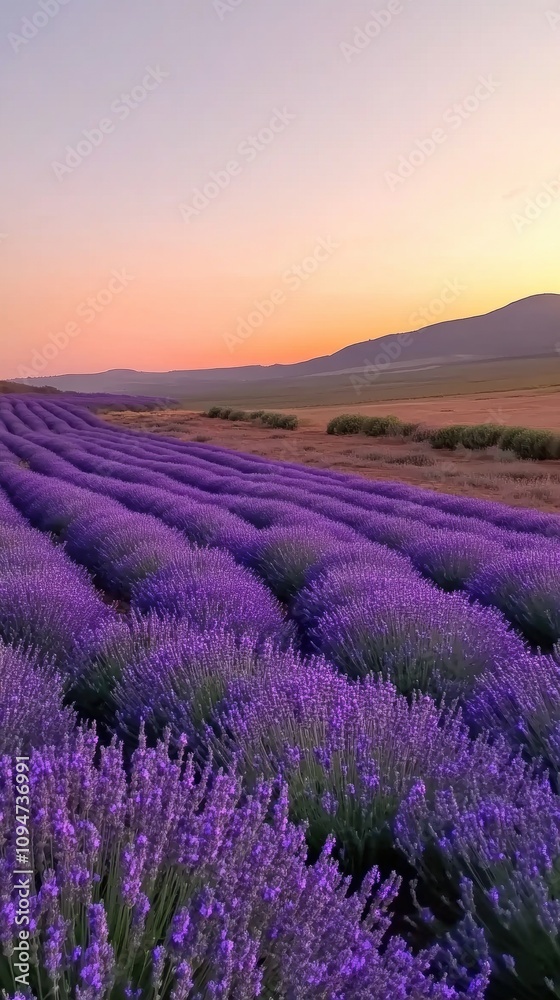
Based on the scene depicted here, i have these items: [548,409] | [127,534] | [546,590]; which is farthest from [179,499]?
[548,409]

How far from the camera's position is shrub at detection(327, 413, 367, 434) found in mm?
23391

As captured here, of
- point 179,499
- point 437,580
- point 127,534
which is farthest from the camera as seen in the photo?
point 179,499

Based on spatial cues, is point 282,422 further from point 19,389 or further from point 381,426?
point 19,389

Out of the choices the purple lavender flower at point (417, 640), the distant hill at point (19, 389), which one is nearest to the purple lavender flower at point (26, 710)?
the purple lavender flower at point (417, 640)

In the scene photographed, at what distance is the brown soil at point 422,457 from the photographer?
441 inches

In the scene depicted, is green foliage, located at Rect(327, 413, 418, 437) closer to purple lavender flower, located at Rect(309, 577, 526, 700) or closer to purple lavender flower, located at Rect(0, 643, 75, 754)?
purple lavender flower, located at Rect(309, 577, 526, 700)

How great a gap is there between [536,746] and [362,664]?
33.7 inches

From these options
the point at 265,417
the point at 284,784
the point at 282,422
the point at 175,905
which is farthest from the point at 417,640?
the point at 265,417

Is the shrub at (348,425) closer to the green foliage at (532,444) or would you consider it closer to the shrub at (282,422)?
the shrub at (282,422)

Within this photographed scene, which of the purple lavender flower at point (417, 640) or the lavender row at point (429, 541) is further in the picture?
the lavender row at point (429, 541)

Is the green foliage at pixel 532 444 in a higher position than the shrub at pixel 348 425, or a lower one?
lower

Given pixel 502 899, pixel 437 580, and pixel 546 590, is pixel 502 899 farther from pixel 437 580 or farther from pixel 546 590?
pixel 437 580

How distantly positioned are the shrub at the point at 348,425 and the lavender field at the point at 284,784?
1877 centimetres

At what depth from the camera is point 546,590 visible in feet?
12.7
